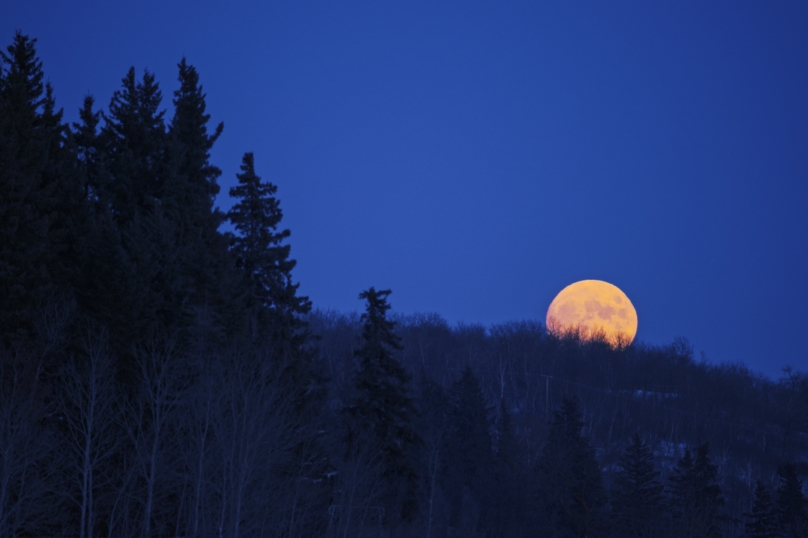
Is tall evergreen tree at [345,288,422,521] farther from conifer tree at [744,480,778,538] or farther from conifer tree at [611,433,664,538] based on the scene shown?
conifer tree at [744,480,778,538]

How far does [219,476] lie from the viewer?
27.1m

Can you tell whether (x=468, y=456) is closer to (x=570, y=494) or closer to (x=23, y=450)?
(x=570, y=494)

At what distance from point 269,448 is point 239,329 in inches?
286

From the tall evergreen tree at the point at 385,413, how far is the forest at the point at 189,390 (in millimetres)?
93

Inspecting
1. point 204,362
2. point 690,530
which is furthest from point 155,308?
point 690,530

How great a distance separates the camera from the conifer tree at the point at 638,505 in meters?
40.8

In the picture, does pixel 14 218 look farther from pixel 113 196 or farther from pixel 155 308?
pixel 113 196

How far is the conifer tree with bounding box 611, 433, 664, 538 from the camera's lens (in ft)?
134

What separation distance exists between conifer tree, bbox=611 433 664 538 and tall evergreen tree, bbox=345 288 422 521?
1340cm

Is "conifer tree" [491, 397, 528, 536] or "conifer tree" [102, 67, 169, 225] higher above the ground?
"conifer tree" [102, 67, 169, 225]

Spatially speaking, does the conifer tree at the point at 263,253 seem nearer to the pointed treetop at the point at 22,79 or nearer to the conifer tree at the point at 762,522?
the pointed treetop at the point at 22,79

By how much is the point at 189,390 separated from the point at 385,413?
29.8 ft

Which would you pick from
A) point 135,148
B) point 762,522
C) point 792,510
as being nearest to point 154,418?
point 135,148

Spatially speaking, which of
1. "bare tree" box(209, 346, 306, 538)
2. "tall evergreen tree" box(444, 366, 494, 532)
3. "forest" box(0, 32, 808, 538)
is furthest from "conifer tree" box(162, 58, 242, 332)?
"tall evergreen tree" box(444, 366, 494, 532)
